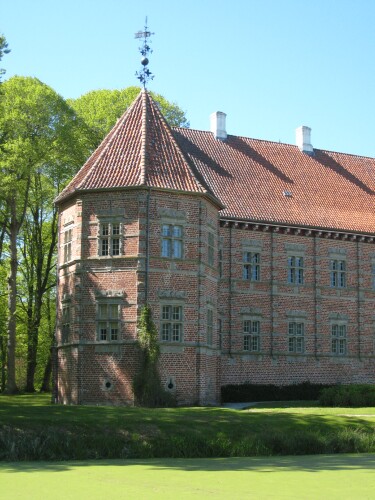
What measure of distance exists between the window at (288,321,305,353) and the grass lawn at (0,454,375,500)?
20.4m

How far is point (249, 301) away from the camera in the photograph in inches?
1430

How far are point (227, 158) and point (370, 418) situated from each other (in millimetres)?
19550

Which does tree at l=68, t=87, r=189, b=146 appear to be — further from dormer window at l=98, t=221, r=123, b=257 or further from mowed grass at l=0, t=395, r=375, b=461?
mowed grass at l=0, t=395, r=375, b=461

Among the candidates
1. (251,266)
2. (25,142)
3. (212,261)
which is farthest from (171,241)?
(25,142)

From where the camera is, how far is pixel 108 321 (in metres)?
29.8

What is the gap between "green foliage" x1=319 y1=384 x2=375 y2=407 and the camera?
2972 cm

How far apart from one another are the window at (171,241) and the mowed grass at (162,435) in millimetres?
10301

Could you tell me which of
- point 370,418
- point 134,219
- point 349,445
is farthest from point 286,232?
point 349,445

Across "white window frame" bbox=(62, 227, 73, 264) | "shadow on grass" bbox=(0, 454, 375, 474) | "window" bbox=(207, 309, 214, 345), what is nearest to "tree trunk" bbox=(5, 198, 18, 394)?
"white window frame" bbox=(62, 227, 73, 264)

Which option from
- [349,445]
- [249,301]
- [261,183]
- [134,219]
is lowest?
[349,445]

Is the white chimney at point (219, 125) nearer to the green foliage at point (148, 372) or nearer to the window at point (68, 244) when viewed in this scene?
the window at point (68, 244)

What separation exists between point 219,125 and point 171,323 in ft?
45.3

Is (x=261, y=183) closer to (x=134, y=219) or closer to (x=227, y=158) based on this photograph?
(x=227, y=158)

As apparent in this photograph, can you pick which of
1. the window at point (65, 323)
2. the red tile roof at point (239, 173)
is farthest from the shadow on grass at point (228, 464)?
the window at point (65, 323)
